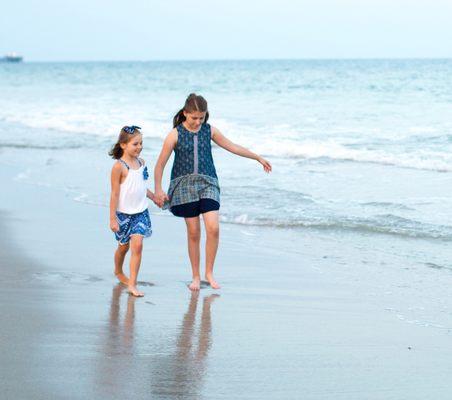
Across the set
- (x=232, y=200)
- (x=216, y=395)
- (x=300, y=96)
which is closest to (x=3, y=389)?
(x=216, y=395)

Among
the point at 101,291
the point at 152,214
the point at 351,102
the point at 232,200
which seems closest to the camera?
the point at 101,291

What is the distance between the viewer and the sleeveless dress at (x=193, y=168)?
628 centimetres

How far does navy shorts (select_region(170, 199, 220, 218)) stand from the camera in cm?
635

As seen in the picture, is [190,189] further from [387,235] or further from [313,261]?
[387,235]

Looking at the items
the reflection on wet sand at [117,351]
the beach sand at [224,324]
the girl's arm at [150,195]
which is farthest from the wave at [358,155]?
the reflection on wet sand at [117,351]

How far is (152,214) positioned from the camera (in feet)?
30.8

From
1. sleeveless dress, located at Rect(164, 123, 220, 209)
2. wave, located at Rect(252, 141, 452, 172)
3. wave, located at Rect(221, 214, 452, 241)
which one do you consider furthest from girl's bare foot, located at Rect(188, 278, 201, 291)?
wave, located at Rect(252, 141, 452, 172)

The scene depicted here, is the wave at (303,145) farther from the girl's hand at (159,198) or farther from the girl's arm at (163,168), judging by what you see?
the girl's hand at (159,198)

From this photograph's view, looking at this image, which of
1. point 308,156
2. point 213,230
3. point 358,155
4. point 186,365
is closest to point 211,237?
point 213,230

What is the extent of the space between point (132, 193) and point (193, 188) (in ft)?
1.43

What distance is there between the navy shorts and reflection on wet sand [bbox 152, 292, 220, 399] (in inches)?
44.7

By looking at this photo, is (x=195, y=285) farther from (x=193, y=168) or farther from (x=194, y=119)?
(x=194, y=119)

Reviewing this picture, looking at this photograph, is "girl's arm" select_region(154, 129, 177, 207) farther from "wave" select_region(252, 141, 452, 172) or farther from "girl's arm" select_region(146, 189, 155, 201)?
"wave" select_region(252, 141, 452, 172)

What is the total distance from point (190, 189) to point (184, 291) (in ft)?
2.36
